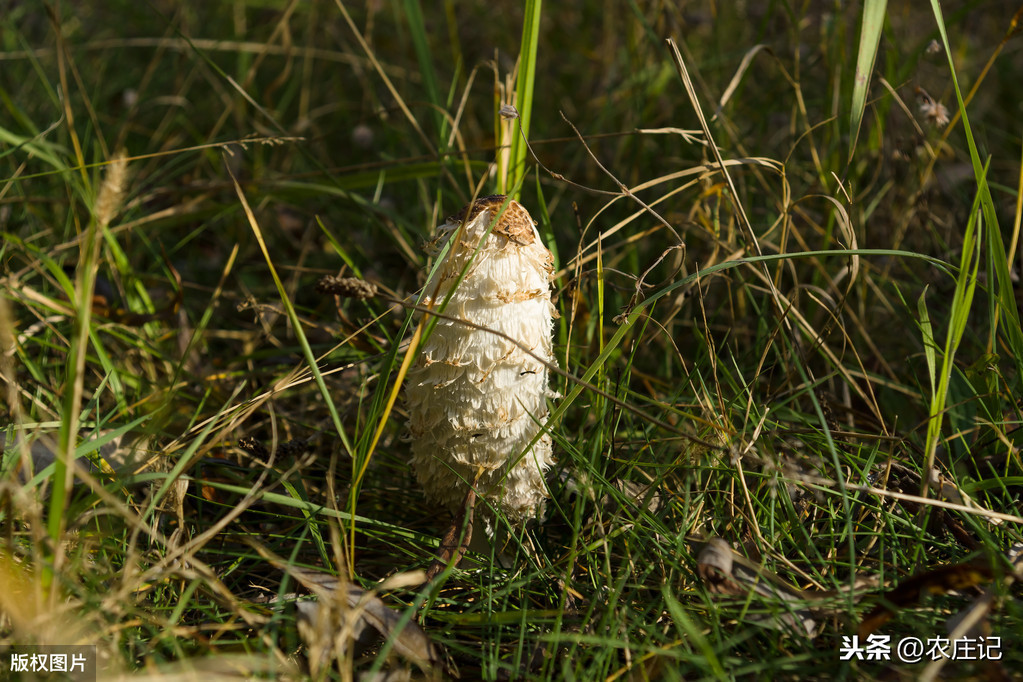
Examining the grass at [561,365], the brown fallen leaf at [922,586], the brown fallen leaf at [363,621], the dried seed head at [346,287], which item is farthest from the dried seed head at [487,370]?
the brown fallen leaf at [922,586]

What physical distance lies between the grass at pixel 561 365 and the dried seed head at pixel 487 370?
91mm

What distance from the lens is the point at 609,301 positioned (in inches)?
95.0

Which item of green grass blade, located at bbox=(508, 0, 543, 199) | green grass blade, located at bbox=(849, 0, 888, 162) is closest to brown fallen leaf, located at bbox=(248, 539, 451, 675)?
green grass blade, located at bbox=(508, 0, 543, 199)

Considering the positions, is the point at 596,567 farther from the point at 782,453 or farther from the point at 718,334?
the point at 718,334

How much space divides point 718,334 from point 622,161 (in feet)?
3.13

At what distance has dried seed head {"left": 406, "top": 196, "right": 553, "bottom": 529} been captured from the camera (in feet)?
5.04

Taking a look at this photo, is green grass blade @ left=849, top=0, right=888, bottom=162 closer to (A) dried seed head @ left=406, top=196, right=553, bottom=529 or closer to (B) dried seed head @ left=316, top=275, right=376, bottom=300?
(A) dried seed head @ left=406, top=196, right=553, bottom=529

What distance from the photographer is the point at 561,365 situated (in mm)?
1922

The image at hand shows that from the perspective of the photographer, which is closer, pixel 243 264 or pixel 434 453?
pixel 434 453

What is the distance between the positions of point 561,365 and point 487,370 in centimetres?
39

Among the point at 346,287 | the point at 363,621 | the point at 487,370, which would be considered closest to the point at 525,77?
the point at 346,287

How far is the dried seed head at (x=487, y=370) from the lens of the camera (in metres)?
1.54

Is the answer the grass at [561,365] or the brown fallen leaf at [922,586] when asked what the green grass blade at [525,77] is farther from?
the brown fallen leaf at [922,586]

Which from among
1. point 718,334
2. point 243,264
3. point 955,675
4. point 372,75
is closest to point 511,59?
point 372,75
